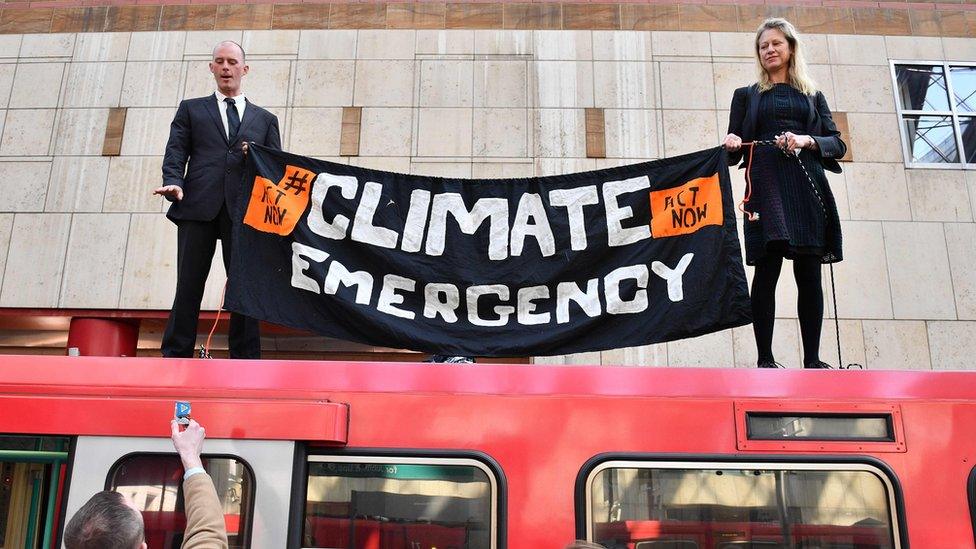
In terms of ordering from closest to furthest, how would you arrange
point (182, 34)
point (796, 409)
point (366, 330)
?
point (796, 409) < point (366, 330) < point (182, 34)

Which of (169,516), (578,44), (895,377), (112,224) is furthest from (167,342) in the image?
(578,44)

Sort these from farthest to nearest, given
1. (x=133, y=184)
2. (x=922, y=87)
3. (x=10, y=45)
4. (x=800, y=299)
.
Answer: (x=10, y=45)
(x=922, y=87)
(x=133, y=184)
(x=800, y=299)

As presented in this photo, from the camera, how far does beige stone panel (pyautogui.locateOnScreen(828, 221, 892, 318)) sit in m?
8.88

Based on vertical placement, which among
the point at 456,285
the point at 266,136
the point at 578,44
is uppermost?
the point at 578,44

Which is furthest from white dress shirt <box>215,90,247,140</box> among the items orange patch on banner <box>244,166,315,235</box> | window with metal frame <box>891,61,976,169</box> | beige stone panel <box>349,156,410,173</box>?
window with metal frame <box>891,61,976,169</box>

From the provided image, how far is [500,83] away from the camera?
9.43 meters

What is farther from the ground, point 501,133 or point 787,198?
point 501,133

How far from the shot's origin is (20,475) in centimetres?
293

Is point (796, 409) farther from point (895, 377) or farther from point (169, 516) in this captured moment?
point (169, 516)

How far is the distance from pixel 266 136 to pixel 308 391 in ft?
6.30

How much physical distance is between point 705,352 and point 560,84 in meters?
3.60

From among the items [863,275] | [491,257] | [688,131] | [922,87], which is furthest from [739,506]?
[922,87]

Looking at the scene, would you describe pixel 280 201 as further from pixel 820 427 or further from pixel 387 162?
pixel 387 162

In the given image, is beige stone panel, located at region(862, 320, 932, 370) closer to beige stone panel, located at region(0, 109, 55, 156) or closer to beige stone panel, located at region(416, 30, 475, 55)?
beige stone panel, located at region(416, 30, 475, 55)
